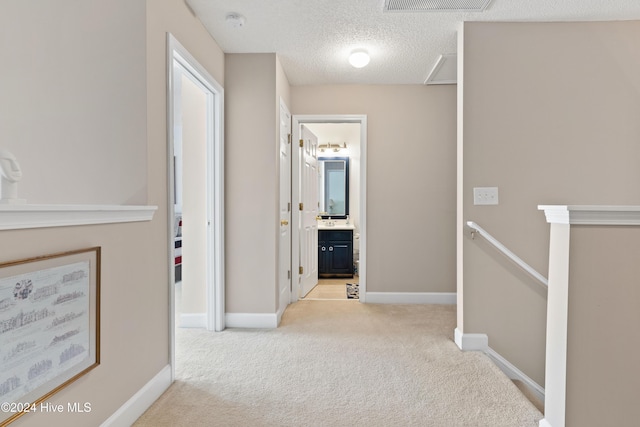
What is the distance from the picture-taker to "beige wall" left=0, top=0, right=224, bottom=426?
1665 mm

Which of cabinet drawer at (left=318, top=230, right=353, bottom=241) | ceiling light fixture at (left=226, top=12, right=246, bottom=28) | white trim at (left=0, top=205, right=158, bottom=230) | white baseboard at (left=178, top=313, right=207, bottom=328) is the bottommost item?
white baseboard at (left=178, top=313, right=207, bottom=328)

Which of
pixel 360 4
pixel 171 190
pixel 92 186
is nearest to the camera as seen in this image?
pixel 92 186

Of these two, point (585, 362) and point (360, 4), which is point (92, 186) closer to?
point (360, 4)

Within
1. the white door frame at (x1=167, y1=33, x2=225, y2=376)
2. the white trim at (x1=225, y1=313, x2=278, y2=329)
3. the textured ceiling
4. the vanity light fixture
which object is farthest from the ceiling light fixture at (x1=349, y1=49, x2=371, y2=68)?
the vanity light fixture

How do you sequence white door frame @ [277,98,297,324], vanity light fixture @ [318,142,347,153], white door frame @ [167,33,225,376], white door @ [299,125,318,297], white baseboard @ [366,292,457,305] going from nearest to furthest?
white door frame @ [167,33,225,376] < white door frame @ [277,98,297,324] < white baseboard @ [366,292,457,305] < white door @ [299,125,318,297] < vanity light fixture @ [318,142,347,153]

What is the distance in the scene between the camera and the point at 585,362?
1.59 m

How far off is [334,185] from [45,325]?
16.2 feet

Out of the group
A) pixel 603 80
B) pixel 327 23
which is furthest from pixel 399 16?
pixel 603 80

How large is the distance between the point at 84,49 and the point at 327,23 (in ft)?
5.12

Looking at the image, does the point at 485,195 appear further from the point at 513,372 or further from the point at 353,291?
the point at 353,291

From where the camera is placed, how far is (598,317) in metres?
1.58

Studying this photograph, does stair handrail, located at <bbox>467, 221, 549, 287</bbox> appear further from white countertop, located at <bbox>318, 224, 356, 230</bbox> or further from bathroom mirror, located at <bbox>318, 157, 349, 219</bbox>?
bathroom mirror, located at <bbox>318, 157, 349, 219</bbox>

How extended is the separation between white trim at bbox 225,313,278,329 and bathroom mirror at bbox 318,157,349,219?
297 cm

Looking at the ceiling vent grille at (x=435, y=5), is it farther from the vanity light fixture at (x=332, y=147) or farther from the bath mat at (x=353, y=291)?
the vanity light fixture at (x=332, y=147)
